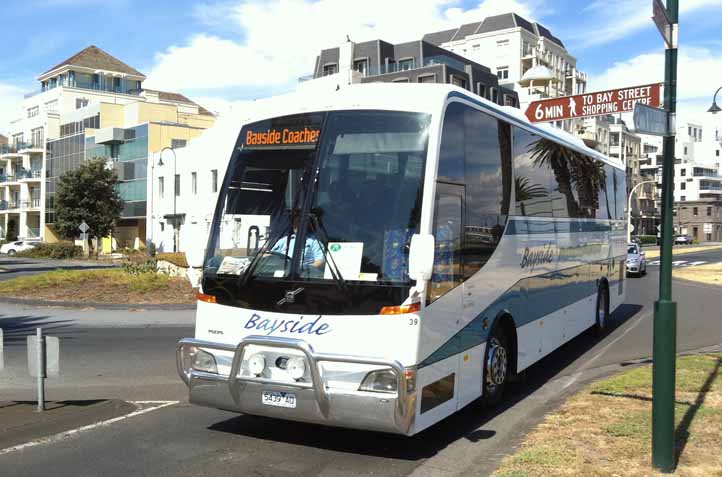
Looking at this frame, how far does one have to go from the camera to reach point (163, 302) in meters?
18.4

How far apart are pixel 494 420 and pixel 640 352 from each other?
529 centimetres

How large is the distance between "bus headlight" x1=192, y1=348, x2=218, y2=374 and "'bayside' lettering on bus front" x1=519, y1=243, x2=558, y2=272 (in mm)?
3973

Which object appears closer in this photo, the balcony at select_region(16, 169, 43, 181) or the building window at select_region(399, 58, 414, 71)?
the building window at select_region(399, 58, 414, 71)

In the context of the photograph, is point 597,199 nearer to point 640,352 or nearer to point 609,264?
point 609,264

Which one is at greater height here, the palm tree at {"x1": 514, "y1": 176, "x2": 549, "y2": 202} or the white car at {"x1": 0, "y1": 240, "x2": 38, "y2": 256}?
the palm tree at {"x1": 514, "y1": 176, "x2": 549, "y2": 202}

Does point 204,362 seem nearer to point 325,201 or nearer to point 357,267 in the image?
point 357,267

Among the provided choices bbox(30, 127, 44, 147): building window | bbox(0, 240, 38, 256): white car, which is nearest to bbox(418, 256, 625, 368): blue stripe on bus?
bbox(0, 240, 38, 256): white car

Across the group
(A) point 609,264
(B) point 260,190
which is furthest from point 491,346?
(A) point 609,264

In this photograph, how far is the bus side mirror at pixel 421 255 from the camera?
17.5ft

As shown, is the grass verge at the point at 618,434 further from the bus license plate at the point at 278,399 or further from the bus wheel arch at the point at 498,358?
the bus license plate at the point at 278,399

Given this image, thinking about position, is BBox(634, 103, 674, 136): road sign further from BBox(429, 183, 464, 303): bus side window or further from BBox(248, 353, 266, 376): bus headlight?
BBox(248, 353, 266, 376): bus headlight

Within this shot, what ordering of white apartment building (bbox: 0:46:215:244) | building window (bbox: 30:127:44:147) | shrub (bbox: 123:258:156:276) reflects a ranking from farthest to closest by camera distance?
building window (bbox: 30:127:44:147) < white apartment building (bbox: 0:46:215:244) < shrub (bbox: 123:258:156:276)

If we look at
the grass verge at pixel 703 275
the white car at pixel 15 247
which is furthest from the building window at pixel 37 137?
the grass verge at pixel 703 275

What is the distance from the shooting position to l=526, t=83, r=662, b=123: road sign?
8.30m
